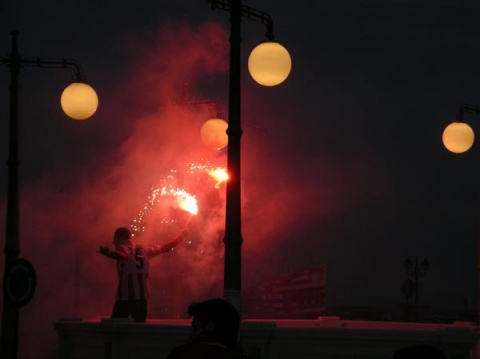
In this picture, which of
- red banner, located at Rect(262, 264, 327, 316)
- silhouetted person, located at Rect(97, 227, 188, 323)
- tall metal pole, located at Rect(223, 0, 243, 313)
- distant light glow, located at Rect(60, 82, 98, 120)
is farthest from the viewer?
red banner, located at Rect(262, 264, 327, 316)

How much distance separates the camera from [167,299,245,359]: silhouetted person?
5074mm

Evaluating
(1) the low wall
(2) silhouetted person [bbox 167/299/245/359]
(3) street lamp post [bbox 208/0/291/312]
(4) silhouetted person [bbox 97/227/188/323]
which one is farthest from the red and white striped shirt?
(2) silhouetted person [bbox 167/299/245/359]

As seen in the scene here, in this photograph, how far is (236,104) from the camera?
9.93 meters

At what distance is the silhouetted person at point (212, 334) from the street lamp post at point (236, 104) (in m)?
3.59

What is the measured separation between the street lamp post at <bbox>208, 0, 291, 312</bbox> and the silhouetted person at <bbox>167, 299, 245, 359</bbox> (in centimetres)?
359

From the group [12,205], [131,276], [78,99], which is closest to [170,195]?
[12,205]

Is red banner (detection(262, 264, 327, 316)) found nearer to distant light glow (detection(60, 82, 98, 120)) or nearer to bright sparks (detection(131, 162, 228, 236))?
bright sparks (detection(131, 162, 228, 236))

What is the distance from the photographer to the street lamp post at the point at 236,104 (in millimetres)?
9406

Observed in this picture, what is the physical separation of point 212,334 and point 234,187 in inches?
173

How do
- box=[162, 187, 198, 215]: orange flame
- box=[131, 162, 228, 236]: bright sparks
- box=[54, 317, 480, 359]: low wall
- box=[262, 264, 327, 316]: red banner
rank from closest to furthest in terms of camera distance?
box=[54, 317, 480, 359]: low wall, box=[262, 264, 327, 316]: red banner, box=[162, 187, 198, 215]: orange flame, box=[131, 162, 228, 236]: bright sparks

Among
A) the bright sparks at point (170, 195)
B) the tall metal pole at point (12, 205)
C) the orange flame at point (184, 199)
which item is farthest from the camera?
the bright sparks at point (170, 195)

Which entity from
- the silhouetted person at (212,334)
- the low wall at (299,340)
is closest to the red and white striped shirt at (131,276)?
the low wall at (299,340)

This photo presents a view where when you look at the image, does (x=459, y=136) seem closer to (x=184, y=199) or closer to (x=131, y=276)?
(x=131, y=276)

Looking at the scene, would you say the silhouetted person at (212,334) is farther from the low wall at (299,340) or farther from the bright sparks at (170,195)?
the bright sparks at (170,195)
